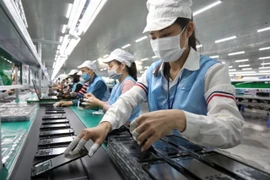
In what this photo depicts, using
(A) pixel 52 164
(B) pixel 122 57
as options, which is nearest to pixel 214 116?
(A) pixel 52 164

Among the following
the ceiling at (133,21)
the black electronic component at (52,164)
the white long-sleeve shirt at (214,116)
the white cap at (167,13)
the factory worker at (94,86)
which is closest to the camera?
the black electronic component at (52,164)

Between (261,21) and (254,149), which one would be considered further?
(261,21)

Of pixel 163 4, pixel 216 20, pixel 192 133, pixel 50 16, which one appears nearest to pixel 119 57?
pixel 163 4

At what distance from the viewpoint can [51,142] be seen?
2.86ft

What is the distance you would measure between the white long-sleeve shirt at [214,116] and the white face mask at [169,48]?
3.2 inches

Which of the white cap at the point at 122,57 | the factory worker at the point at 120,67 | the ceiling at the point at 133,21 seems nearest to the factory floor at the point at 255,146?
the factory worker at the point at 120,67

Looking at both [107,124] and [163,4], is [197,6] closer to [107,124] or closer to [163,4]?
[163,4]

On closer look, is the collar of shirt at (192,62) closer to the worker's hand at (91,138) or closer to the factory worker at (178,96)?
the factory worker at (178,96)

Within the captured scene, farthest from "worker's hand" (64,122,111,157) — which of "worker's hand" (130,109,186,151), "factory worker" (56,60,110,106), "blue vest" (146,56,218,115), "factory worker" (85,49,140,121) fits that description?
"factory worker" (56,60,110,106)

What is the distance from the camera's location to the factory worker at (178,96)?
67 cm

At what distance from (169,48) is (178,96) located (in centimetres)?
28

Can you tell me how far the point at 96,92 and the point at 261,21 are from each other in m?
6.07

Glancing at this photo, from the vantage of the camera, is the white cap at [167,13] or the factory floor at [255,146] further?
the factory floor at [255,146]

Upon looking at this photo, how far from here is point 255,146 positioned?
4.21m
